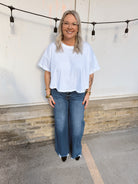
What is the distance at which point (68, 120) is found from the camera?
4.60 feet

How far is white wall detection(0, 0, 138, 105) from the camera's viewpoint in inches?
53.4

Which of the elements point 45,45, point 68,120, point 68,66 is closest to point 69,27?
point 68,66

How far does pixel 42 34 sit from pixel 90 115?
119 cm

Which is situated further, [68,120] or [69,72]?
[68,120]

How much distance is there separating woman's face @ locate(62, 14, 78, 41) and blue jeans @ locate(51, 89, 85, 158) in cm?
51

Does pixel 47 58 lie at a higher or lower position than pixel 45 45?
lower

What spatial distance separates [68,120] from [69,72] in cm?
54

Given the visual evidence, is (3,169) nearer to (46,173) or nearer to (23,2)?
(46,173)

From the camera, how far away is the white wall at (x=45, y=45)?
4.45 feet

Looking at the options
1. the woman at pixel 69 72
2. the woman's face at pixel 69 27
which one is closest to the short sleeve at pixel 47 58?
the woman at pixel 69 72

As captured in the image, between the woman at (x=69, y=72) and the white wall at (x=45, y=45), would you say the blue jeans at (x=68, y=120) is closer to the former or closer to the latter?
the woman at (x=69, y=72)

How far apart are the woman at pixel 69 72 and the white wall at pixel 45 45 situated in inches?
14.3

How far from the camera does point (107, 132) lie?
2.00m

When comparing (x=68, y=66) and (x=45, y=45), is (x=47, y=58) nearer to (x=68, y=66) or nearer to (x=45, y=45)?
(x=68, y=66)
